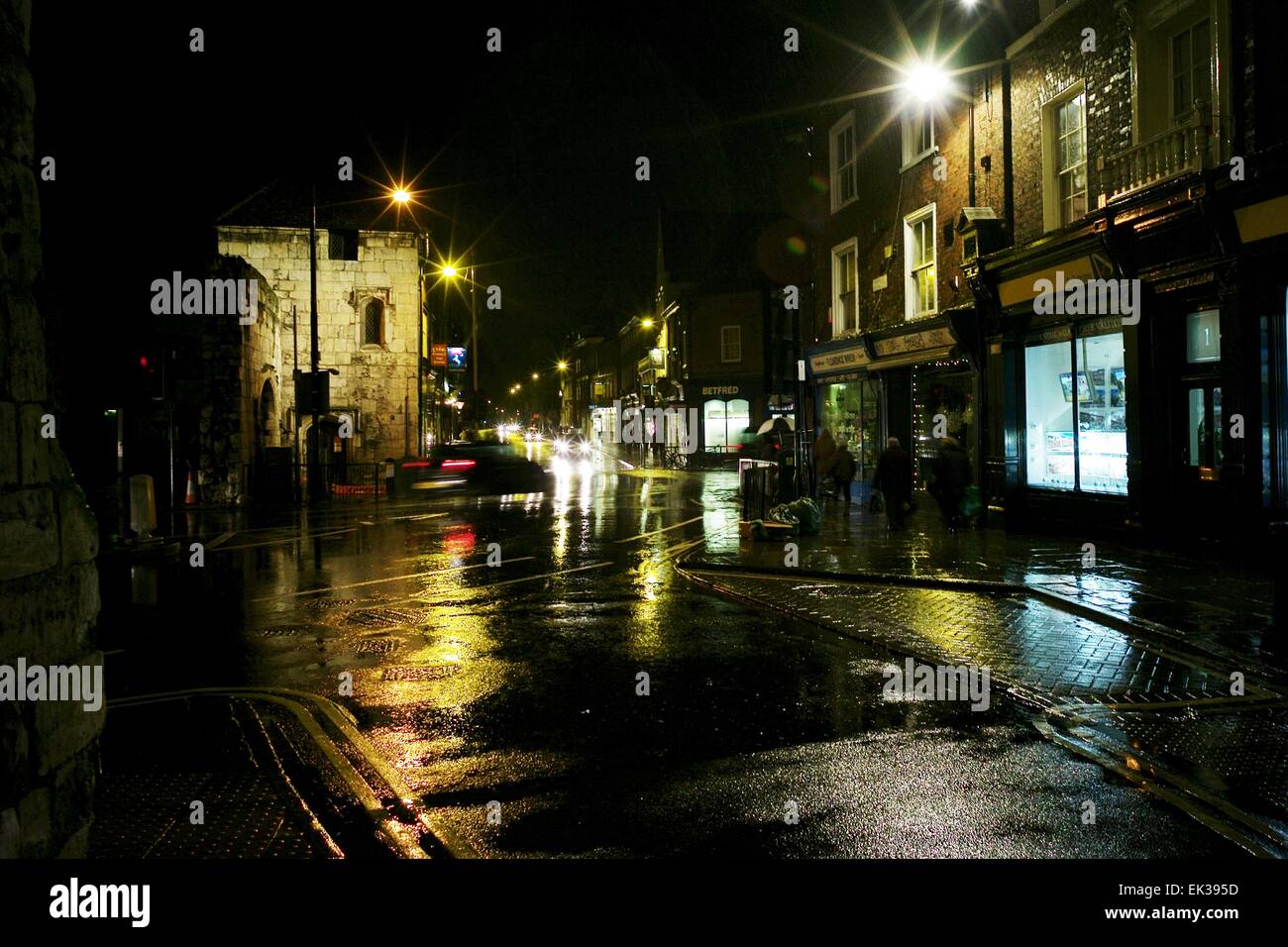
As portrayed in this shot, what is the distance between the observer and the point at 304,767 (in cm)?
498

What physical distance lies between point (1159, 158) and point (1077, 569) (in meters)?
5.83

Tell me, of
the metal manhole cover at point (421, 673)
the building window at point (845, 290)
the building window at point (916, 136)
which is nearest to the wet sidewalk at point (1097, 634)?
the metal manhole cover at point (421, 673)

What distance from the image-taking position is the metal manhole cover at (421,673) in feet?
22.9

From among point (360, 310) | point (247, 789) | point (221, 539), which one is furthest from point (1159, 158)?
point (360, 310)

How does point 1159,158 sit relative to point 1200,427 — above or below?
above

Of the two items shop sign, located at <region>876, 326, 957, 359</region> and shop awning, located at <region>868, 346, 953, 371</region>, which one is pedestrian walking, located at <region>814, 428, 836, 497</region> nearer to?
shop awning, located at <region>868, 346, 953, 371</region>

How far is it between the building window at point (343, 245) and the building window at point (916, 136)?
87.2 ft

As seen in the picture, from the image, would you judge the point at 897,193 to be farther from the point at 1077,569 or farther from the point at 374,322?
the point at 374,322

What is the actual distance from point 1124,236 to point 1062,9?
4.52 metres

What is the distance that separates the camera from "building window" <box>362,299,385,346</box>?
39125mm

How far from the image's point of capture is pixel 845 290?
23641mm

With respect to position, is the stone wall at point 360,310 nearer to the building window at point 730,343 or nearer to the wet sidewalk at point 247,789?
the building window at point 730,343
